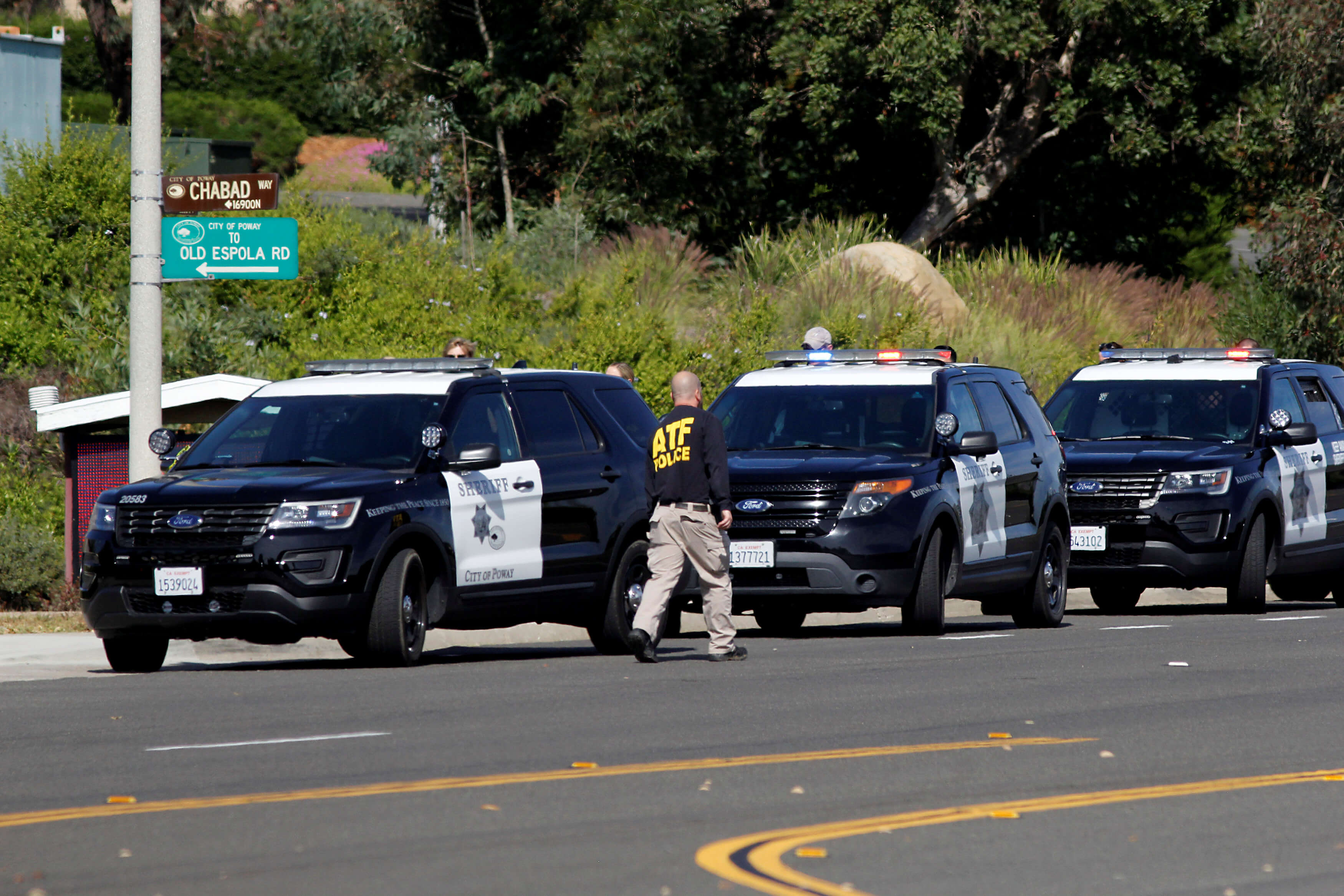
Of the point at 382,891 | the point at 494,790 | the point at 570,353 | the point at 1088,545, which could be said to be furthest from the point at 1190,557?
the point at 382,891

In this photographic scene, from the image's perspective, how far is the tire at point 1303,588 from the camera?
19.8m

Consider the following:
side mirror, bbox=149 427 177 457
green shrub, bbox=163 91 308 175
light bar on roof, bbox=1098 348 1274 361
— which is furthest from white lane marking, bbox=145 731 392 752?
green shrub, bbox=163 91 308 175

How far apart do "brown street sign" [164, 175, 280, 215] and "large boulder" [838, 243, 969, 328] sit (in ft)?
49.3

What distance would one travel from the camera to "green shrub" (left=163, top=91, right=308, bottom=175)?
199 ft

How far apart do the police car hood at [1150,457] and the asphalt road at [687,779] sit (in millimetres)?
4607

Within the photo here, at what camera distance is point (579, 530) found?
44.7 feet

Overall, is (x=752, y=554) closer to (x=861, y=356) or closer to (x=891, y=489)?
(x=891, y=489)

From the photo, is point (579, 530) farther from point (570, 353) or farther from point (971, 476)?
point (570, 353)

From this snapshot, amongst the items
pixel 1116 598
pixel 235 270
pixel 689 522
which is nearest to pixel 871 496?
pixel 689 522

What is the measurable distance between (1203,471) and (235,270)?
26.0ft

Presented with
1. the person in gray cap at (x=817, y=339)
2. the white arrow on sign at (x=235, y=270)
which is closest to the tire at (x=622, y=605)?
the white arrow on sign at (x=235, y=270)

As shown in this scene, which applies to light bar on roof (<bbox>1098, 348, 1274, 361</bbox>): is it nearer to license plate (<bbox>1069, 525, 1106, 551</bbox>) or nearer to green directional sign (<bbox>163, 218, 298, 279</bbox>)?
license plate (<bbox>1069, 525, 1106, 551</bbox>)

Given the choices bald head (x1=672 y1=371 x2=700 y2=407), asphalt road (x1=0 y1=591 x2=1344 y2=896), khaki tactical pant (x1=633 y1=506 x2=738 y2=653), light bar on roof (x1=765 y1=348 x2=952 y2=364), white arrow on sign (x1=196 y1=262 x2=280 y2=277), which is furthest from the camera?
light bar on roof (x1=765 y1=348 x2=952 y2=364)

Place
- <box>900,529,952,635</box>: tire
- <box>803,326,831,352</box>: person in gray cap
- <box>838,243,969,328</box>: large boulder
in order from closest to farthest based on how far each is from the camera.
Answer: <box>900,529,952,635</box>: tire
<box>803,326,831,352</box>: person in gray cap
<box>838,243,969,328</box>: large boulder
